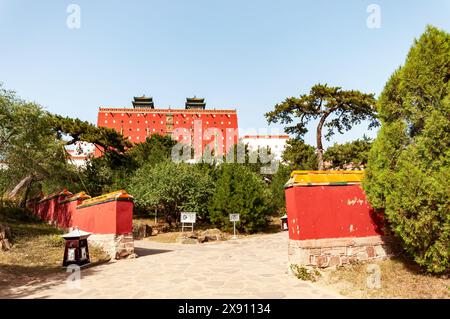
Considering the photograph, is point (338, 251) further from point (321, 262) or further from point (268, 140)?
point (268, 140)

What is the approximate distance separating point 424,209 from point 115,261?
930cm

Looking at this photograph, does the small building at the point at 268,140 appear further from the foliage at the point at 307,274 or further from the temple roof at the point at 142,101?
the foliage at the point at 307,274

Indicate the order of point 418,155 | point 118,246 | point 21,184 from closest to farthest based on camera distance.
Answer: point 418,155 → point 118,246 → point 21,184

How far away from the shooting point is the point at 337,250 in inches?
305

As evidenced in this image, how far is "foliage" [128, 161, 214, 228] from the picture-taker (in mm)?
24906

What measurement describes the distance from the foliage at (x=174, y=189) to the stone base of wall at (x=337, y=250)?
1774 cm

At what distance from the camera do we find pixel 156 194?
81.5 feet

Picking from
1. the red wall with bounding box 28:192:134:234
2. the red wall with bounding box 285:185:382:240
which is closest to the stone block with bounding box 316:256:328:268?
the red wall with bounding box 285:185:382:240

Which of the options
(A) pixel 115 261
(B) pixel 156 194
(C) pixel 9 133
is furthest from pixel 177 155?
(A) pixel 115 261

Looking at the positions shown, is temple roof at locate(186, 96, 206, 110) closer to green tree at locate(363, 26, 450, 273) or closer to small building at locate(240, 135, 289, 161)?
small building at locate(240, 135, 289, 161)

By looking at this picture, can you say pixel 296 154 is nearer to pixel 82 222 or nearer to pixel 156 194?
pixel 156 194

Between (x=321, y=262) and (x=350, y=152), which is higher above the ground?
(x=350, y=152)

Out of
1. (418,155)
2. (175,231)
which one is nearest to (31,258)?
(418,155)

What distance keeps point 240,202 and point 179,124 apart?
1689 inches
